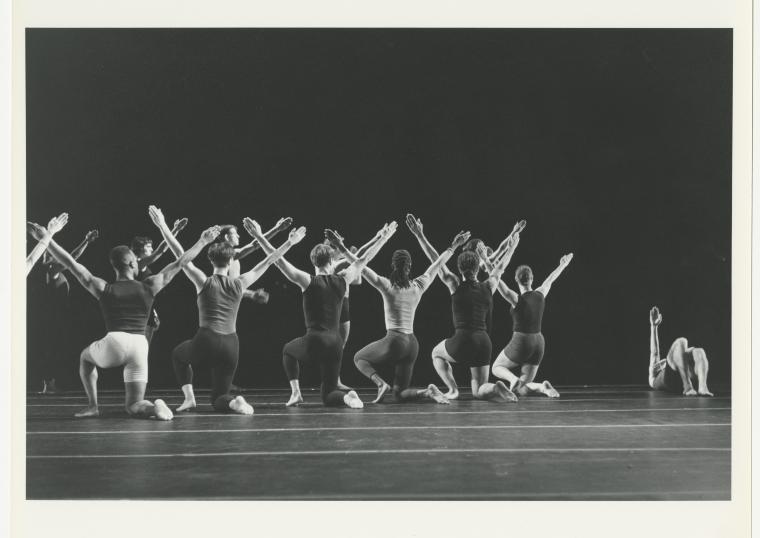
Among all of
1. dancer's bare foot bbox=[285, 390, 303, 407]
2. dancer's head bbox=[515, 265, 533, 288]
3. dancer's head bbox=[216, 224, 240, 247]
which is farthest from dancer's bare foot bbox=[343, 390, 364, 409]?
dancer's head bbox=[515, 265, 533, 288]

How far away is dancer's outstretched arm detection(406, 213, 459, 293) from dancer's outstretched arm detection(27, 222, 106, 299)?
226 cm

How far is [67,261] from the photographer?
5.34m

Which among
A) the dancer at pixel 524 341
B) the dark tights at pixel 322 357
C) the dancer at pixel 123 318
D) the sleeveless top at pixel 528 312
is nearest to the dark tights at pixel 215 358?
the dancer at pixel 123 318

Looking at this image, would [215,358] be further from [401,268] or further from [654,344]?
[654,344]

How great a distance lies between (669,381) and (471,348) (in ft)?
5.77

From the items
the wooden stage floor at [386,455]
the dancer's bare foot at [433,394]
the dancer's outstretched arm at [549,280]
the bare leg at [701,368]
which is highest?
the dancer's outstretched arm at [549,280]

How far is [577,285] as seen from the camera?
672 centimetres

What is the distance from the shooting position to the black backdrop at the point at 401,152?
544 cm

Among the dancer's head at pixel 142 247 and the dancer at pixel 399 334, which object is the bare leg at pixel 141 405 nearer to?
the dancer's head at pixel 142 247

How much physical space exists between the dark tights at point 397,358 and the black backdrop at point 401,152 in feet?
1.80
